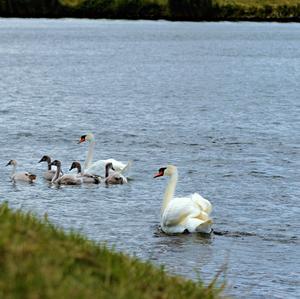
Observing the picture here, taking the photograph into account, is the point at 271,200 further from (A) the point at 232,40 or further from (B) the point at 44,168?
(A) the point at 232,40

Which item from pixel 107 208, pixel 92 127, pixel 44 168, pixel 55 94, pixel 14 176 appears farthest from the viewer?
pixel 55 94

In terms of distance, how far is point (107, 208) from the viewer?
Result: 2359 centimetres

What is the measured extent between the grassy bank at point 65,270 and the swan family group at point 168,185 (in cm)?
1170

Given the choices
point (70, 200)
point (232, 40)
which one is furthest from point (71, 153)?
point (232, 40)

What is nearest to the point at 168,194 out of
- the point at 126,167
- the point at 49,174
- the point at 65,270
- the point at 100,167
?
the point at 126,167

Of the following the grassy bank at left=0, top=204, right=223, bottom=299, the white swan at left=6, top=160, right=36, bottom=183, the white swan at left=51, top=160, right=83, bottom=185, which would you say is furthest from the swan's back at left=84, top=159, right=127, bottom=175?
the grassy bank at left=0, top=204, right=223, bottom=299

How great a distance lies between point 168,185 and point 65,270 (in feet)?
50.1

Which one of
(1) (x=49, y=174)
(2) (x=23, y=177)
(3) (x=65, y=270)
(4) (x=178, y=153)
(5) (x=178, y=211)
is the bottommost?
(4) (x=178, y=153)

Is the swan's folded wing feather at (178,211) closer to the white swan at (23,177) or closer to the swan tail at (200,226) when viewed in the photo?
the swan tail at (200,226)

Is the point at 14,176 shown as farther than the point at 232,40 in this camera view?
No

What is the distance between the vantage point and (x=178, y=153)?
33594mm

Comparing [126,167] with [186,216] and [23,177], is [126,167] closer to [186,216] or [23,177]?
[23,177]

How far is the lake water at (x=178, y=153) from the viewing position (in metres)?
19.2

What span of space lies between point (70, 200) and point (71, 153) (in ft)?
29.1
